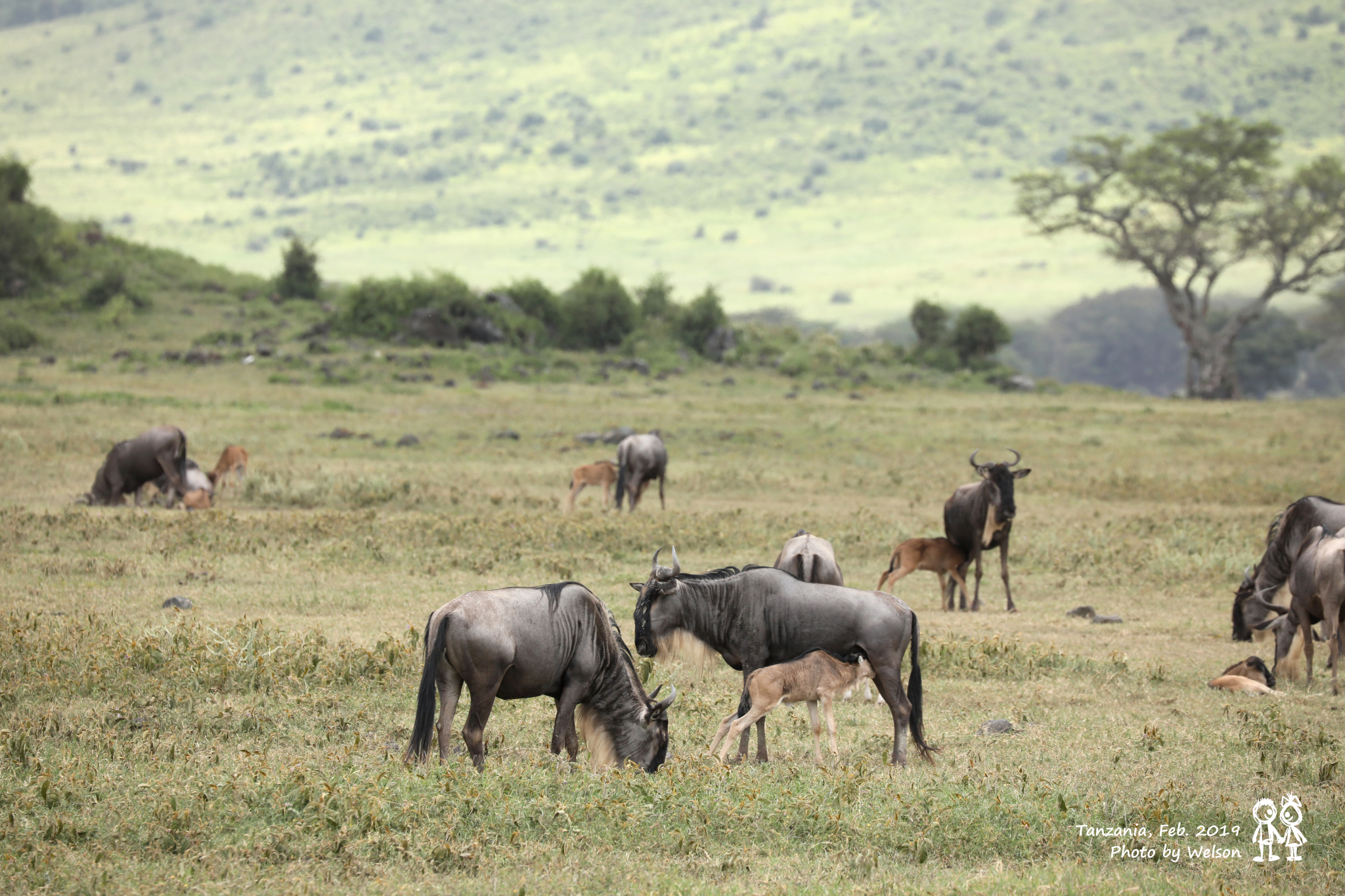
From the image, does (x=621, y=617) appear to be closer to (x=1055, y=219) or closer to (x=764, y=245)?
(x=1055, y=219)

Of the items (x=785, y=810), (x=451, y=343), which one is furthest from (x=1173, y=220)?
(x=785, y=810)

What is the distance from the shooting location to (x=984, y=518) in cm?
1473

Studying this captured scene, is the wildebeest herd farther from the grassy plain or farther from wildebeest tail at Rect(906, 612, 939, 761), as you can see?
the grassy plain

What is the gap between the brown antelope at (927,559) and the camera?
1430 cm

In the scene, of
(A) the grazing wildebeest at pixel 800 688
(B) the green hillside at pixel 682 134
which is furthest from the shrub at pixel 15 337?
(B) the green hillside at pixel 682 134

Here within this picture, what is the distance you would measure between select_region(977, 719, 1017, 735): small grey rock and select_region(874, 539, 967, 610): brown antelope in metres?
4.44

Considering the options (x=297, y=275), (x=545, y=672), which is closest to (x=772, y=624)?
(x=545, y=672)

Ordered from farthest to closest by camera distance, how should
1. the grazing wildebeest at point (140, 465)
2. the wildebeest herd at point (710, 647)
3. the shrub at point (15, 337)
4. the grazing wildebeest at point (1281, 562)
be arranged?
the shrub at point (15, 337) → the grazing wildebeest at point (140, 465) → the grazing wildebeest at point (1281, 562) → the wildebeest herd at point (710, 647)

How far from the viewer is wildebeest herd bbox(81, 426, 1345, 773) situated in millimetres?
7758

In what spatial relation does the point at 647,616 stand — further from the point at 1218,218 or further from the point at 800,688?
the point at 1218,218

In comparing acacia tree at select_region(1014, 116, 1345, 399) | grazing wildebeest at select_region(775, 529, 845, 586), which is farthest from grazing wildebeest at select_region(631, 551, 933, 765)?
acacia tree at select_region(1014, 116, 1345, 399)

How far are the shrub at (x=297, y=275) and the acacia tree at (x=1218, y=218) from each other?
34.2 meters

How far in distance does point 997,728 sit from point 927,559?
16.2ft

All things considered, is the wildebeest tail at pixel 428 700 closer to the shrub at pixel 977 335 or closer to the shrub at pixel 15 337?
the shrub at pixel 15 337
